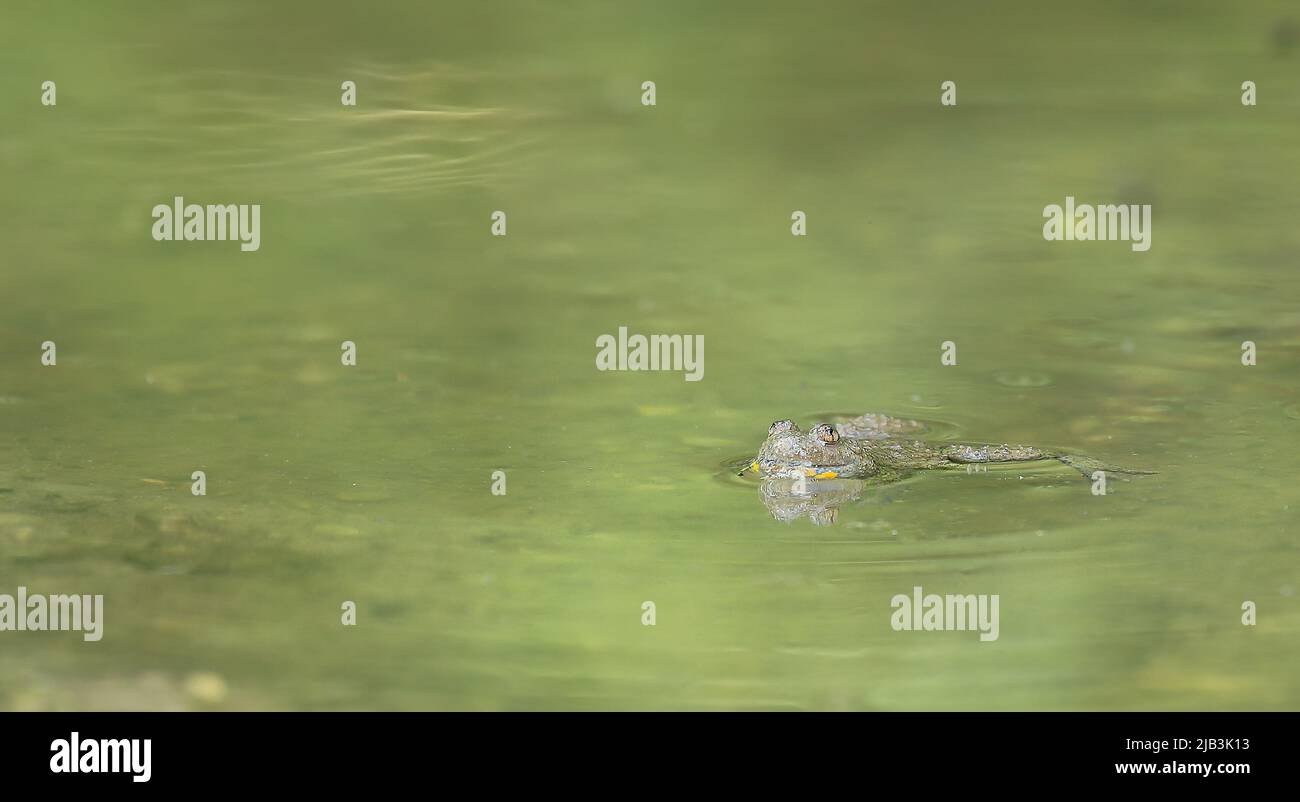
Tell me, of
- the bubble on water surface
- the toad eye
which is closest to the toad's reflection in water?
the toad eye

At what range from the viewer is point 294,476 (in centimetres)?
469

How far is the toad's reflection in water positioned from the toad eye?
4.3 inches

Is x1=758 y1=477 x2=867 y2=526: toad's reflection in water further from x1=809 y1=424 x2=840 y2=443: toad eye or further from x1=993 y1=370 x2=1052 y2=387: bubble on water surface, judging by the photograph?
x1=993 y1=370 x2=1052 y2=387: bubble on water surface

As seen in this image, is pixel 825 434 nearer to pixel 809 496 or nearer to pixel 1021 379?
pixel 809 496

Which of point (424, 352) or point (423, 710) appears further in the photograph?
point (424, 352)

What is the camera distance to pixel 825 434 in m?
4.68

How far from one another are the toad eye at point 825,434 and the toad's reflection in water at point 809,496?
109 mm

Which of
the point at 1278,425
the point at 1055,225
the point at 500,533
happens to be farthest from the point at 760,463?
the point at 1055,225

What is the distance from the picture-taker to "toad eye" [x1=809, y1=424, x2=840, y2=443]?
15.4 ft

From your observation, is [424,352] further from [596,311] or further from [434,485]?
[434,485]

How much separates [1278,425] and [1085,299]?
5.32 ft

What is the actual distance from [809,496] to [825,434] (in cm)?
20

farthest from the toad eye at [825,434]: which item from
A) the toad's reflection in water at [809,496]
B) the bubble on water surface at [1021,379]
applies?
the bubble on water surface at [1021,379]

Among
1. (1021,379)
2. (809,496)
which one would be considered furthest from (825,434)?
(1021,379)
